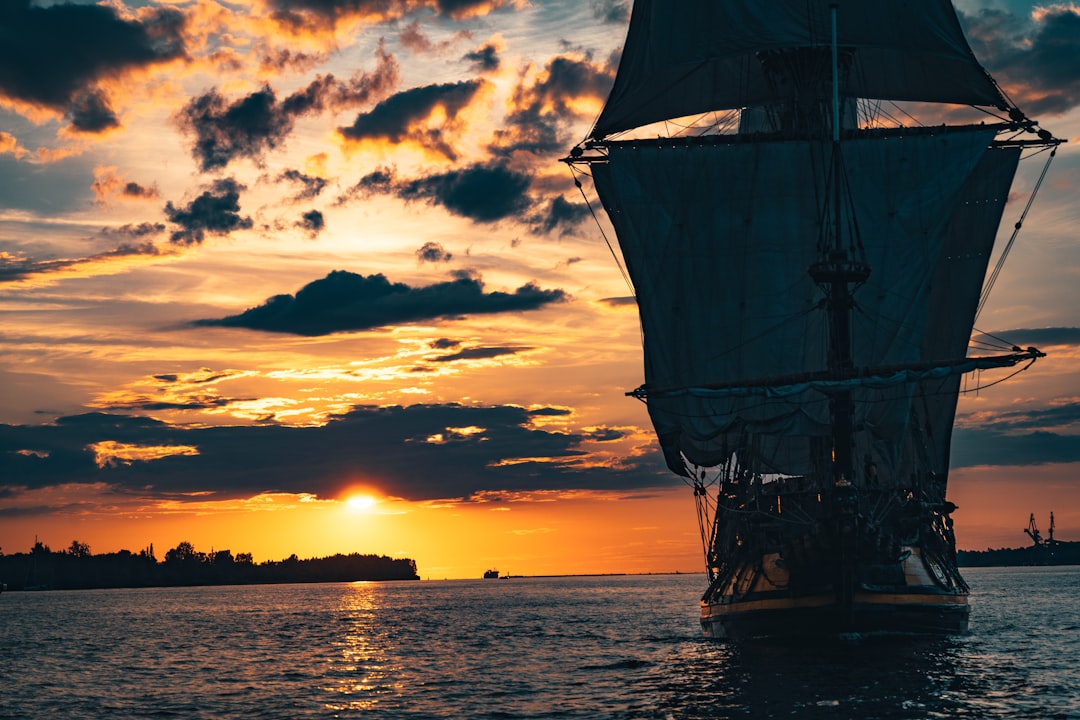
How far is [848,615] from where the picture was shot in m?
56.1

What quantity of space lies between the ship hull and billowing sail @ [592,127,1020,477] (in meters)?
12.4

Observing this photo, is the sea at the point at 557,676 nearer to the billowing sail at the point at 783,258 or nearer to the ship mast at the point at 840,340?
the ship mast at the point at 840,340

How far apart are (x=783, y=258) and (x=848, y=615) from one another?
2502 centimetres

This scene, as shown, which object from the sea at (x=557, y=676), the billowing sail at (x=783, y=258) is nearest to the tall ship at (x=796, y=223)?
the billowing sail at (x=783, y=258)

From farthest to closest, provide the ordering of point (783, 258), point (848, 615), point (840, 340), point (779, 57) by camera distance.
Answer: point (779, 57) < point (783, 258) < point (840, 340) < point (848, 615)

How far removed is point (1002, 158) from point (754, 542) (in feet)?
101

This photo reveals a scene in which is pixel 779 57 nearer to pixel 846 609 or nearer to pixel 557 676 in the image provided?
pixel 846 609

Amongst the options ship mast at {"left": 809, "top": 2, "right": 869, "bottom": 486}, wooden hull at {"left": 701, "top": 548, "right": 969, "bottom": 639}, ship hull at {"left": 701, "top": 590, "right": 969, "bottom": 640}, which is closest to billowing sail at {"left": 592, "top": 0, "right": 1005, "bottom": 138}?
ship mast at {"left": 809, "top": 2, "right": 869, "bottom": 486}

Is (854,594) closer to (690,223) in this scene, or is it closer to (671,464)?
(671,464)

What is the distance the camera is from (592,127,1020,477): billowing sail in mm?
72688

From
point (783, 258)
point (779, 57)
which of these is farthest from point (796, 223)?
point (779, 57)

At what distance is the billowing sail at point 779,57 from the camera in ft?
246

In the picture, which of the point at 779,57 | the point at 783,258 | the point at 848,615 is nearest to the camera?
the point at 848,615

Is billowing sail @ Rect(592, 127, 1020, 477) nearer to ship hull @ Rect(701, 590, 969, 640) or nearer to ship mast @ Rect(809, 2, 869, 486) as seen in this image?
ship mast @ Rect(809, 2, 869, 486)
